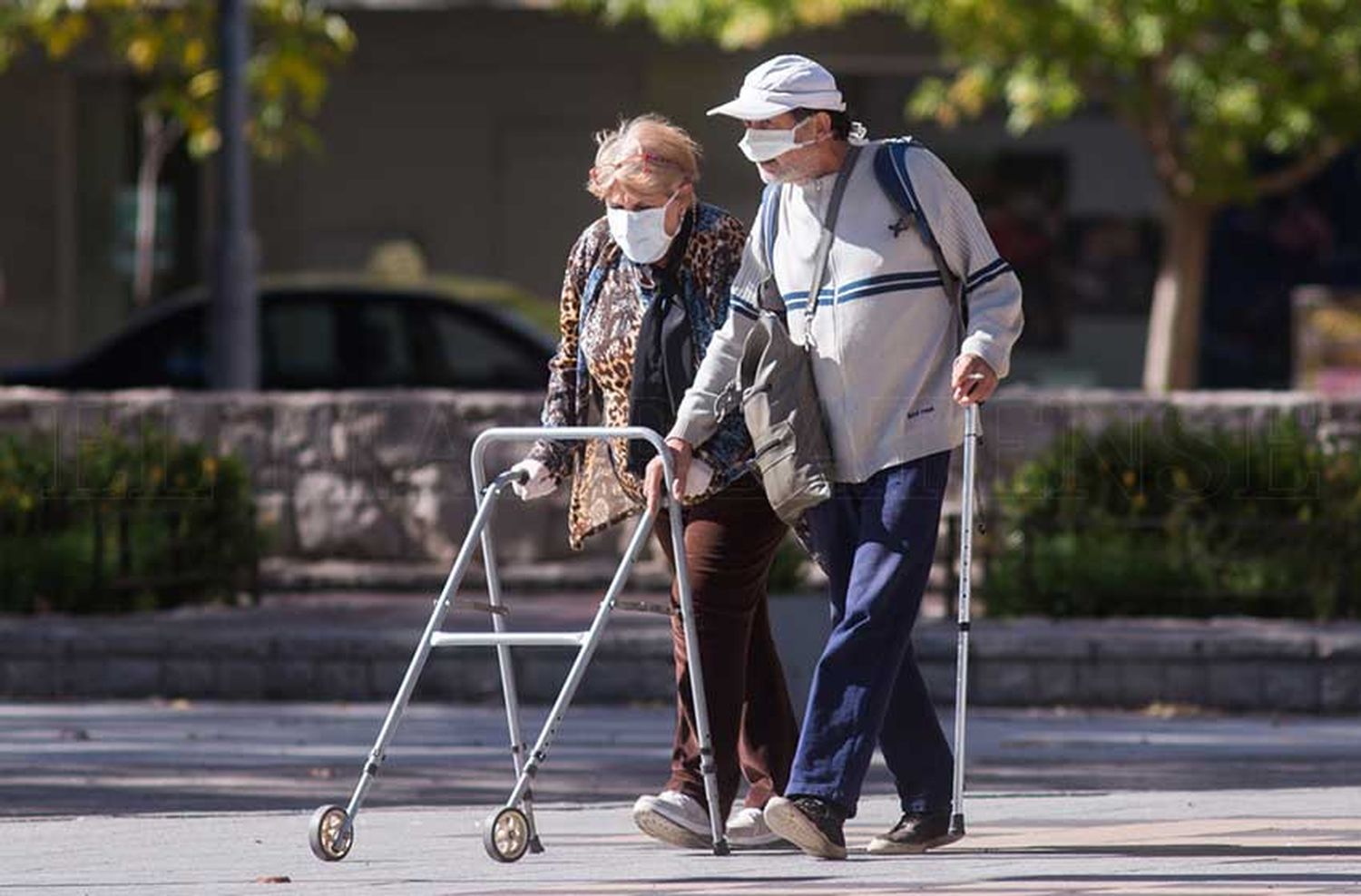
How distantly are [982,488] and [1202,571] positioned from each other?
1.18 m

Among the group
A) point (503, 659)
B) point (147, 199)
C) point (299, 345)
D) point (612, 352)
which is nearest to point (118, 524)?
point (612, 352)

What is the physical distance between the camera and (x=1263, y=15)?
1956cm

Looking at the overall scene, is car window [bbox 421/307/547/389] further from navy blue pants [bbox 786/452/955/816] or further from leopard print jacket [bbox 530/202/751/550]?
navy blue pants [bbox 786/452/955/816]

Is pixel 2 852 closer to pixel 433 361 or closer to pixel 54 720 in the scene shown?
pixel 54 720

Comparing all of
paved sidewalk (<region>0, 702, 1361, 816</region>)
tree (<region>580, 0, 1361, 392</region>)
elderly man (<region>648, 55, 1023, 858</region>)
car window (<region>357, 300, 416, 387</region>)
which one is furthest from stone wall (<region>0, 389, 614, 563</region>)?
tree (<region>580, 0, 1361, 392</region>)

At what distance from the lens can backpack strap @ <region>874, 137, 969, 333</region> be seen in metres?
7.32

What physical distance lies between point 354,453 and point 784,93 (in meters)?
7.11

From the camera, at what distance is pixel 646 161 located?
24.7 feet

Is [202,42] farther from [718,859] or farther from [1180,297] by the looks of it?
[718,859]

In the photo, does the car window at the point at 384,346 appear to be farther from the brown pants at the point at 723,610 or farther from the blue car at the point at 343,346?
the brown pants at the point at 723,610

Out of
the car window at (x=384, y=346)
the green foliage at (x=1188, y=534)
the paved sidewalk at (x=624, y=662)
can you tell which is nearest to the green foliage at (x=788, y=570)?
the paved sidewalk at (x=624, y=662)

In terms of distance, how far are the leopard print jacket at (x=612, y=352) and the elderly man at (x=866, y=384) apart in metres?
0.15

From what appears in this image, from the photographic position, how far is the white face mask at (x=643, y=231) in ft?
24.6

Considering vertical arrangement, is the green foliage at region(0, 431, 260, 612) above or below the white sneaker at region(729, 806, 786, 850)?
above
